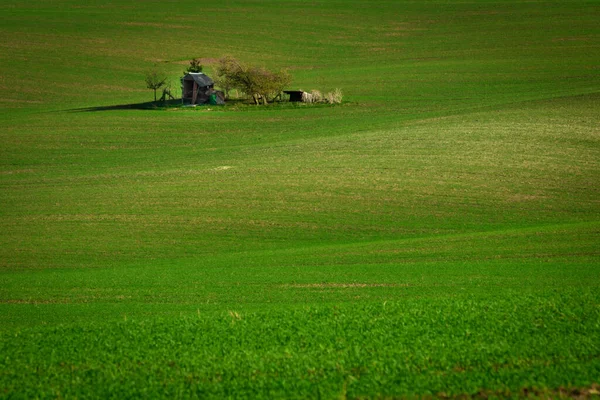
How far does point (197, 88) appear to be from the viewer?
208 feet

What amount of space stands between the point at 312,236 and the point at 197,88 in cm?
3994

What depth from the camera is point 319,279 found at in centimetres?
1900

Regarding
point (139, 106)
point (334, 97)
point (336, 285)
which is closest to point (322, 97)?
point (334, 97)

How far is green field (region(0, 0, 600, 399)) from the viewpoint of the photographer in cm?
1077

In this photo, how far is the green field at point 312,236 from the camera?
424 inches

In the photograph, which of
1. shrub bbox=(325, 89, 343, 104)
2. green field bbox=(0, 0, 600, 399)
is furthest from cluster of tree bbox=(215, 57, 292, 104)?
shrub bbox=(325, 89, 343, 104)

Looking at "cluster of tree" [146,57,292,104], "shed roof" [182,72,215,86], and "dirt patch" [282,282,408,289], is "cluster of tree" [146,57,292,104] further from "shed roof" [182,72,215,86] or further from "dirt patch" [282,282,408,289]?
"dirt patch" [282,282,408,289]

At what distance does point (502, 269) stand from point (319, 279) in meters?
4.55

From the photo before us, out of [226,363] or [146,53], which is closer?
[226,363]

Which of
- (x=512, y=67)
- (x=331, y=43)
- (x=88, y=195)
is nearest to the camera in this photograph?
(x=88, y=195)

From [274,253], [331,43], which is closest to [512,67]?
[331,43]

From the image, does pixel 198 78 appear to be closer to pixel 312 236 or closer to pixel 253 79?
pixel 253 79

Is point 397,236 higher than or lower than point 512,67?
lower

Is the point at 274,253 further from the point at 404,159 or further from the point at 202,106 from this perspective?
the point at 202,106
